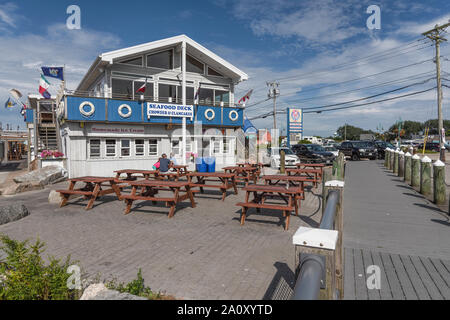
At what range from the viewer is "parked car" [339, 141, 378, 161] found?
2989 cm

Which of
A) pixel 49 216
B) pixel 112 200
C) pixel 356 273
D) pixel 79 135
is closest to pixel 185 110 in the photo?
pixel 79 135

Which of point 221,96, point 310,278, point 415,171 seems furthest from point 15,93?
point 310,278

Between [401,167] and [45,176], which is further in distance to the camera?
[401,167]

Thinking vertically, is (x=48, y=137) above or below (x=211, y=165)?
above

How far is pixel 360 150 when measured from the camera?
29891 millimetres

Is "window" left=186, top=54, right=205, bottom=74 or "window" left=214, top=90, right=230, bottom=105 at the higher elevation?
"window" left=186, top=54, right=205, bottom=74

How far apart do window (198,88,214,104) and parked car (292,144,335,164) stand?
940 cm

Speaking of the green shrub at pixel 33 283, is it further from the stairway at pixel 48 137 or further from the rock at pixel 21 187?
the stairway at pixel 48 137

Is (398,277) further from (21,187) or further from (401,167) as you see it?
(21,187)

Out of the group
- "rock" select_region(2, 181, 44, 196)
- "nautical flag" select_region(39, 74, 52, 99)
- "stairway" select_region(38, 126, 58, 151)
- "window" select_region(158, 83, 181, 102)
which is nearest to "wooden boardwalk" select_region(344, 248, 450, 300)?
"rock" select_region(2, 181, 44, 196)

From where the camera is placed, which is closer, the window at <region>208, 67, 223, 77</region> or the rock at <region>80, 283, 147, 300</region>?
the rock at <region>80, 283, 147, 300</region>

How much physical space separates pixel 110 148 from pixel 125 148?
35.7 inches

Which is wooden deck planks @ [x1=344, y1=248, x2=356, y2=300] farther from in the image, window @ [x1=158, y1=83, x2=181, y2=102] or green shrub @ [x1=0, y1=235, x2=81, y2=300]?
window @ [x1=158, y1=83, x2=181, y2=102]

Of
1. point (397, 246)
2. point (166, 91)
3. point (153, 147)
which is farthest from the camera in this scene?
point (166, 91)
